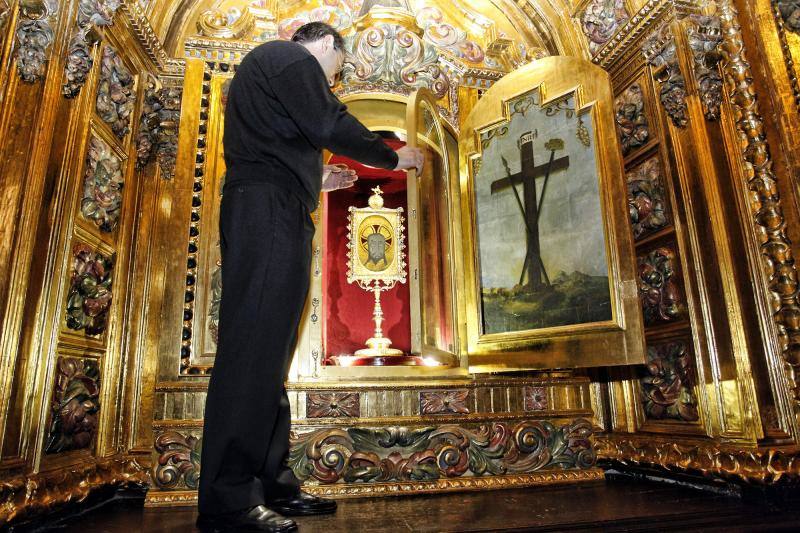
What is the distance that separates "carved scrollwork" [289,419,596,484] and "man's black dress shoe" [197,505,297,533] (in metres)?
0.94

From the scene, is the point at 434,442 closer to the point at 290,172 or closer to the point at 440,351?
the point at 440,351

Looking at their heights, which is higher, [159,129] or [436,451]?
[159,129]

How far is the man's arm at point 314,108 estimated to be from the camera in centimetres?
157

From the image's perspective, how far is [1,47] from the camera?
1.91 metres

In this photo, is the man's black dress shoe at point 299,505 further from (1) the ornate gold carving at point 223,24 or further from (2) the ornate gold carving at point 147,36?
(1) the ornate gold carving at point 223,24

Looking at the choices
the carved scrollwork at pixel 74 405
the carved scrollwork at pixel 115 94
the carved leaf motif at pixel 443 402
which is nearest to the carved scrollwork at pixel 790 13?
the carved leaf motif at pixel 443 402

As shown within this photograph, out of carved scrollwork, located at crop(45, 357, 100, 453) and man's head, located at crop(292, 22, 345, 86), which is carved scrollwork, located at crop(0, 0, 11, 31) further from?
carved scrollwork, located at crop(45, 357, 100, 453)

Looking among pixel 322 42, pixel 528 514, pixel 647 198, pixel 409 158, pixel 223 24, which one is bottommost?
pixel 528 514

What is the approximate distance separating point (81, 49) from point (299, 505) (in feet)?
6.45

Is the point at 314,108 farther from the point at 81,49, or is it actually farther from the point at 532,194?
the point at 532,194

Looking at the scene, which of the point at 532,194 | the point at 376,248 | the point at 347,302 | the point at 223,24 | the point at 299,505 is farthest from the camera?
the point at 347,302

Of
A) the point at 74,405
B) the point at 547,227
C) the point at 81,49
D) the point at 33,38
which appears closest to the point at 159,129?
the point at 81,49

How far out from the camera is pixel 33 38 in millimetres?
1980

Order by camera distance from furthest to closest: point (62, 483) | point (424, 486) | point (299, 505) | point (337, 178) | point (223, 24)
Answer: point (223, 24)
point (424, 486)
point (337, 178)
point (62, 483)
point (299, 505)
